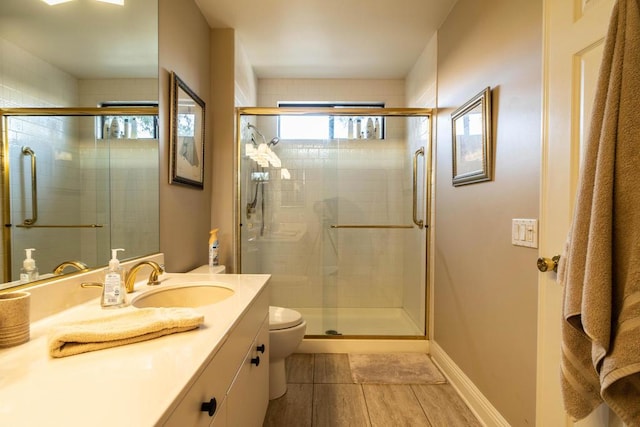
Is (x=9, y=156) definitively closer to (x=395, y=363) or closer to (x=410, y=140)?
(x=395, y=363)

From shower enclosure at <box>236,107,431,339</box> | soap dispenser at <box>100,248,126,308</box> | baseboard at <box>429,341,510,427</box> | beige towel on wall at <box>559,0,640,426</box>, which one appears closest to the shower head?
shower enclosure at <box>236,107,431,339</box>

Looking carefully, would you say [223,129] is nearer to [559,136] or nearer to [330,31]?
[330,31]

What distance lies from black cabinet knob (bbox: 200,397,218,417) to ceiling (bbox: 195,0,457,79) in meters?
2.25

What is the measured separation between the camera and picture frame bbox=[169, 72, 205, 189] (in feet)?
5.42

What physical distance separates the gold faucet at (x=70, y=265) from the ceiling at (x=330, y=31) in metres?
1.84

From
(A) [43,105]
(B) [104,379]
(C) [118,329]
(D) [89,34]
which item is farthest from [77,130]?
(B) [104,379]

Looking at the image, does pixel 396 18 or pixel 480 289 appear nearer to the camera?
pixel 480 289

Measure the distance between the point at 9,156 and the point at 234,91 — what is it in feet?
5.85

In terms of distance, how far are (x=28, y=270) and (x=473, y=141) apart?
1983 mm

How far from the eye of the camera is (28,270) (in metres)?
0.86

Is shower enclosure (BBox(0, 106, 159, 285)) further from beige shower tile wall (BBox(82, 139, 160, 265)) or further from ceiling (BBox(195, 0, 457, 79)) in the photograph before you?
ceiling (BBox(195, 0, 457, 79))

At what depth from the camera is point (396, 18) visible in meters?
2.18

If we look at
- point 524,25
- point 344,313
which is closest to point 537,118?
point 524,25

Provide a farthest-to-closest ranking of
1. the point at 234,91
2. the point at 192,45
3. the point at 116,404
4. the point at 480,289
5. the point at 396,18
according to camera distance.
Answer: the point at 234,91
the point at 396,18
the point at 192,45
the point at 480,289
the point at 116,404
